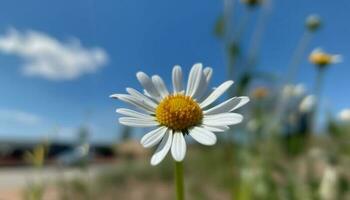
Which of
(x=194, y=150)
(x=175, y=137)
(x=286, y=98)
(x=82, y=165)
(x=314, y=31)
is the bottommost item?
(x=175, y=137)

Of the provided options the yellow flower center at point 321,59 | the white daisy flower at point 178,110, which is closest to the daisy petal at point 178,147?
the white daisy flower at point 178,110

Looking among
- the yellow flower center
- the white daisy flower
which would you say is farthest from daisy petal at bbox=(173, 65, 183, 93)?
the yellow flower center

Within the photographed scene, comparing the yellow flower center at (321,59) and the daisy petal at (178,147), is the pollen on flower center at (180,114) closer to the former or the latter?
the daisy petal at (178,147)

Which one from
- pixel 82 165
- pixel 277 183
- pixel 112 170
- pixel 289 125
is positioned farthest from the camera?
pixel 112 170

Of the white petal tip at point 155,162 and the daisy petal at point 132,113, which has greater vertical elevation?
the daisy petal at point 132,113

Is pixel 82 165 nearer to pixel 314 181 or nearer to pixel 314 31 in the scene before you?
pixel 314 181

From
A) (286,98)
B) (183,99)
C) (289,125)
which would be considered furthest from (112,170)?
(183,99)
